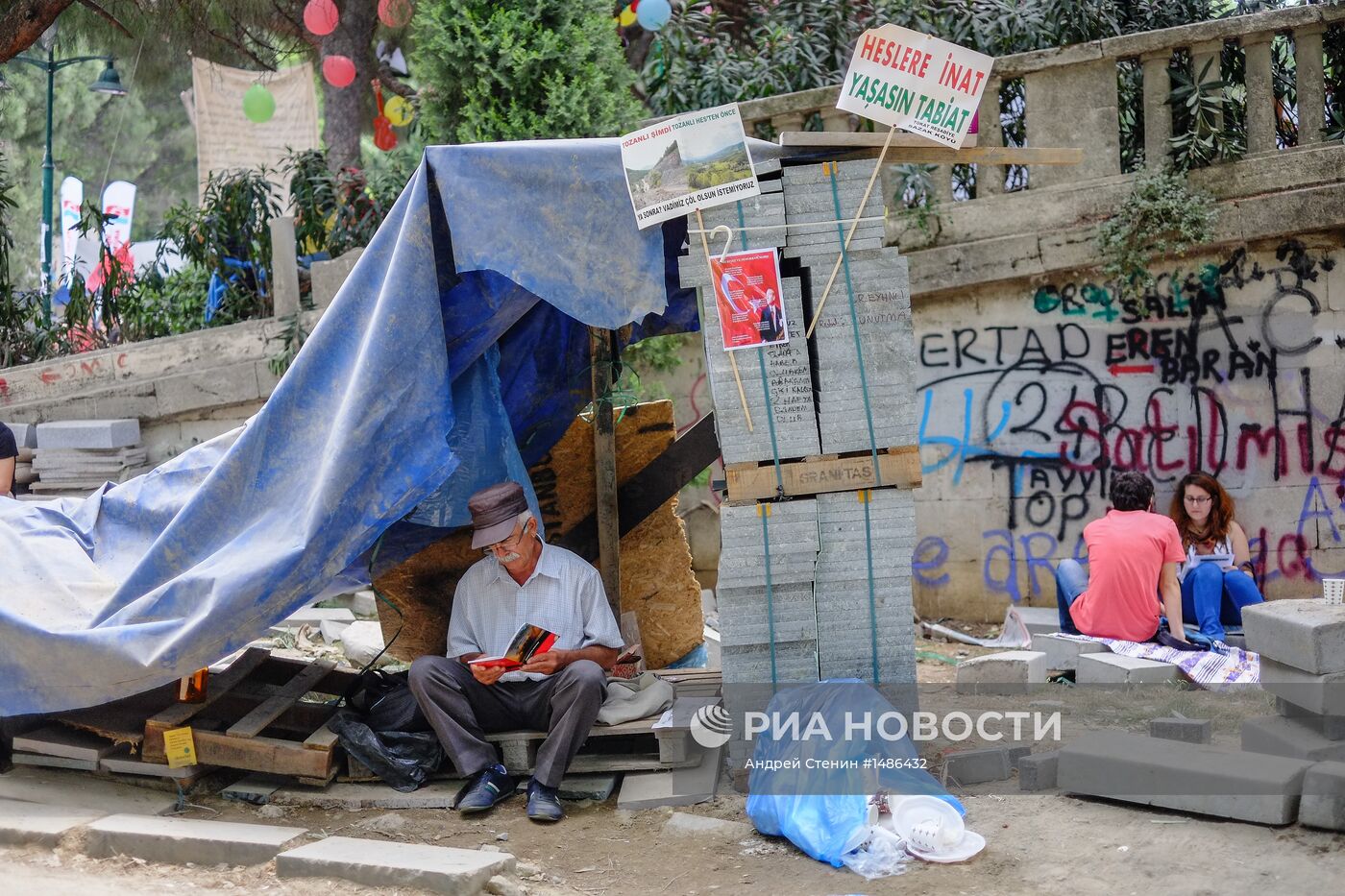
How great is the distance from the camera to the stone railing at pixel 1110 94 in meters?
8.34

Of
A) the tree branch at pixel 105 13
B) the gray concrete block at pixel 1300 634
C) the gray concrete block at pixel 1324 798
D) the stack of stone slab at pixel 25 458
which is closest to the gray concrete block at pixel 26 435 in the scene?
the stack of stone slab at pixel 25 458

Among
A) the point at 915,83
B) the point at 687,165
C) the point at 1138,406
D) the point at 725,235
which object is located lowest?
the point at 1138,406

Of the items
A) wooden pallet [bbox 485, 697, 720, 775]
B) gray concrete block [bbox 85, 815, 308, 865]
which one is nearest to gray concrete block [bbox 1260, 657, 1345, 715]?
wooden pallet [bbox 485, 697, 720, 775]

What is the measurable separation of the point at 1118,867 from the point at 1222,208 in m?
5.63

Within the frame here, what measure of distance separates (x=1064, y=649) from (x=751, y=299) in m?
3.36

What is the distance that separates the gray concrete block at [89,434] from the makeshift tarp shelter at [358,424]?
13.2 feet

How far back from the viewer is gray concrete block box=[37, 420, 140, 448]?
9.23m

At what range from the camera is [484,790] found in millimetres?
5066

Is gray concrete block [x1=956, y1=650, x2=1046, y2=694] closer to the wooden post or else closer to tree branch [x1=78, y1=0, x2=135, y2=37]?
the wooden post

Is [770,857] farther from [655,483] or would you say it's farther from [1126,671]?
[1126,671]

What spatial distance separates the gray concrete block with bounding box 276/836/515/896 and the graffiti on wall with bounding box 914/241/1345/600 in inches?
209

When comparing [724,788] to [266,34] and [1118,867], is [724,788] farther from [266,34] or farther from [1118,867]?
[266,34]

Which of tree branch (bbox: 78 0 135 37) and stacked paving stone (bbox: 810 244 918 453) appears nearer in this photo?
stacked paving stone (bbox: 810 244 918 453)

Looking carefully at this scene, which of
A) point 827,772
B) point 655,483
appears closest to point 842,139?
point 655,483
